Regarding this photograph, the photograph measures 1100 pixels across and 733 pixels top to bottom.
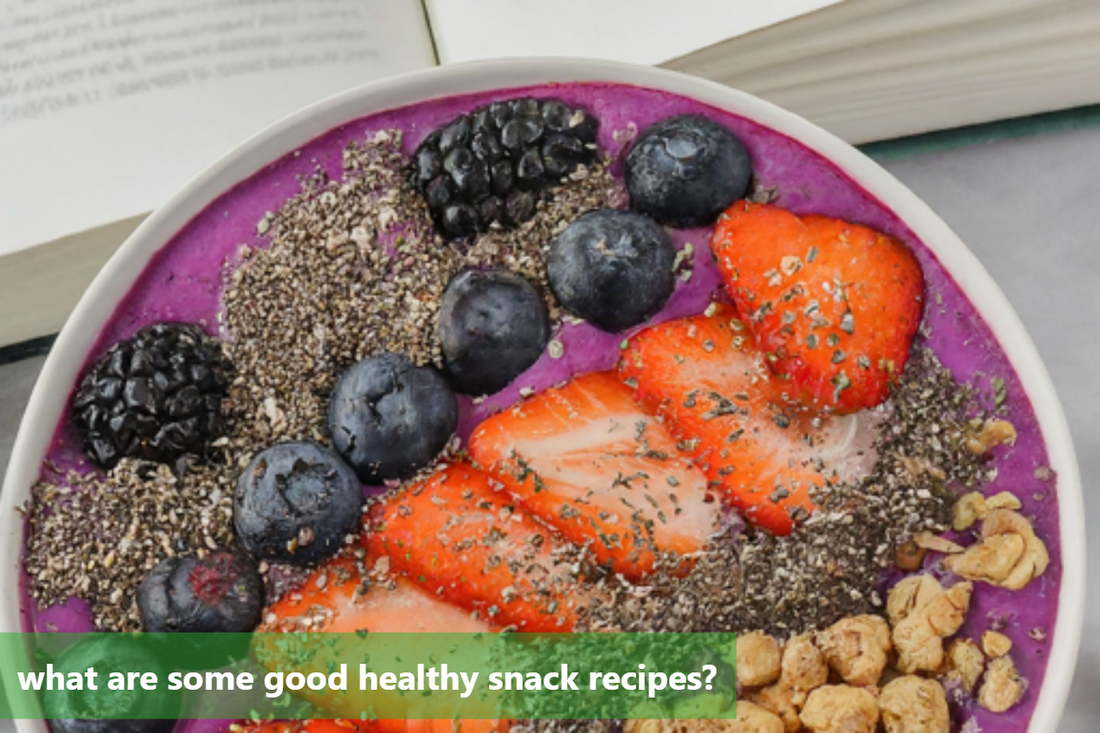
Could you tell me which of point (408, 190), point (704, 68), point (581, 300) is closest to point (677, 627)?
point (581, 300)

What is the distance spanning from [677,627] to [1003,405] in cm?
31

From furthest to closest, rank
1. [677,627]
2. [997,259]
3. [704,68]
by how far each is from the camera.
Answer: [997,259]
[704,68]
[677,627]

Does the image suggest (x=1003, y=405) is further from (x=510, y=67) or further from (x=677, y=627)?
(x=510, y=67)

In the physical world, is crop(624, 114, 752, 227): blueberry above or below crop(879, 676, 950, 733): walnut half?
above

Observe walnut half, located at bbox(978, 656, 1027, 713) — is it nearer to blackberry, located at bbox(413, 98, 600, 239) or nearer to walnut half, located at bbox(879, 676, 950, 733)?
walnut half, located at bbox(879, 676, 950, 733)

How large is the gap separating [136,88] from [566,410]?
1.87 feet

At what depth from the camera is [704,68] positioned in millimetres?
1043

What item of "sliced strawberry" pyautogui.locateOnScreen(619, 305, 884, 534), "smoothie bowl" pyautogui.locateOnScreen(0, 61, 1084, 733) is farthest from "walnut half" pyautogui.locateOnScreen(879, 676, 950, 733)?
"sliced strawberry" pyautogui.locateOnScreen(619, 305, 884, 534)

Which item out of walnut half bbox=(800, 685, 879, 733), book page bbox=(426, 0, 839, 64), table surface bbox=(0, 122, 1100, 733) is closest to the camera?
walnut half bbox=(800, 685, 879, 733)

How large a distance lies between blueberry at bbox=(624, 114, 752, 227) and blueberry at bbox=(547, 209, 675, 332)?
0.9 inches

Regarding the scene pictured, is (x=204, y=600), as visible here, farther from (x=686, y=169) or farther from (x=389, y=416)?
(x=686, y=169)

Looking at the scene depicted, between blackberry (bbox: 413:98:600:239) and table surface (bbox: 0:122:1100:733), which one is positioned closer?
blackberry (bbox: 413:98:600:239)

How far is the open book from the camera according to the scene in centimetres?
105

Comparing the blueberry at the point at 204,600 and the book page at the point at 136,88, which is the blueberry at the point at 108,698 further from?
→ the book page at the point at 136,88
